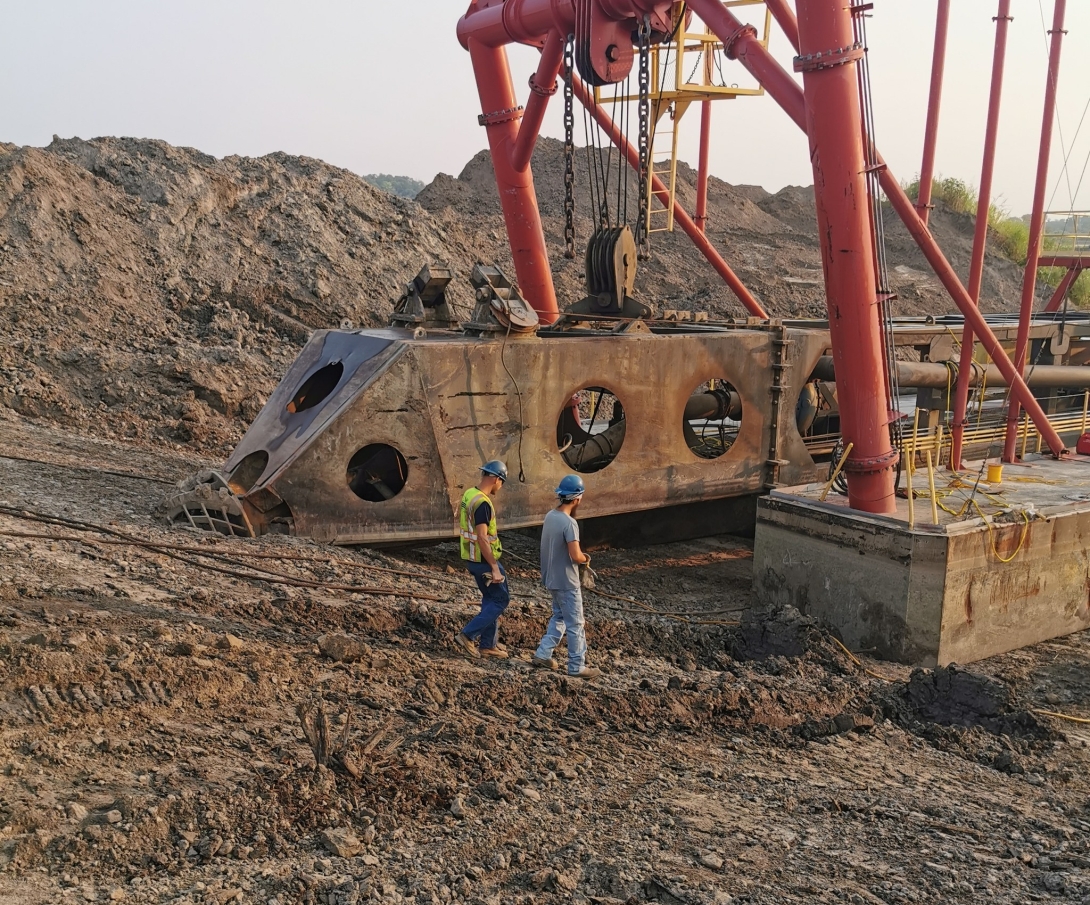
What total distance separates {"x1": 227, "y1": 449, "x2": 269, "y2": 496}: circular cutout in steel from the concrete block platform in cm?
460

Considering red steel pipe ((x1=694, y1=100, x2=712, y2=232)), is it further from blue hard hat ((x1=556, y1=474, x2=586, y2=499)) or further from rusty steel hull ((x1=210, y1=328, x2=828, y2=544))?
blue hard hat ((x1=556, y1=474, x2=586, y2=499))

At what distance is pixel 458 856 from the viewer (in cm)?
500

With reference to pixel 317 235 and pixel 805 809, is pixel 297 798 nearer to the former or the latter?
pixel 805 809

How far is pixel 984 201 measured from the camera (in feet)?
38.8

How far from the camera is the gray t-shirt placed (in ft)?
25.5

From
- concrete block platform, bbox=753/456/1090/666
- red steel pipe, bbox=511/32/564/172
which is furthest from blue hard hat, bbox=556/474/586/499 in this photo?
red steel pipe, bbox=511/32/564/172

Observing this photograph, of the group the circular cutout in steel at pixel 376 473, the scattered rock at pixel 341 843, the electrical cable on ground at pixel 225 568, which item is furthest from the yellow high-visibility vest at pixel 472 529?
the scattered rock at pixel 341 843

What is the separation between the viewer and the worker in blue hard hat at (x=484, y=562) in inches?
307

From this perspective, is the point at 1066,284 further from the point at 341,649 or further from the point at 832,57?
the point at 341,649

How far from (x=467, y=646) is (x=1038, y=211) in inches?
327

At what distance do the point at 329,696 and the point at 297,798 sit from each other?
1.31 metres

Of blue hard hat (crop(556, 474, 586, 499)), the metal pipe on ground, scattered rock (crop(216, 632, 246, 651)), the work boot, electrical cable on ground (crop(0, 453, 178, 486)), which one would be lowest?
the work boot

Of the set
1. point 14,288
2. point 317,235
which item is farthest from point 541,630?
point 317,235

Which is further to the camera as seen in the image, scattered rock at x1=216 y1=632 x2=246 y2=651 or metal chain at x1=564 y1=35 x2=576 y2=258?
metal chain at x1=564 y1=35 x2=576 y2=258
